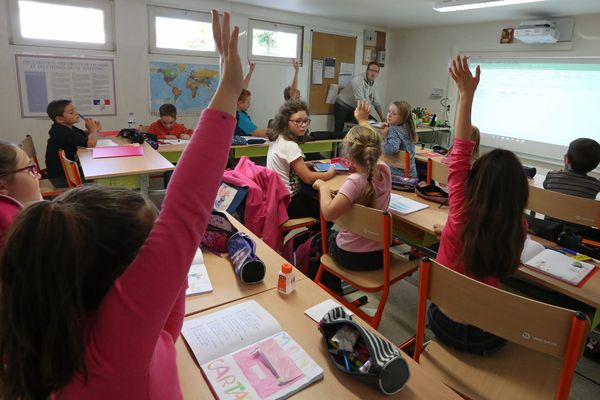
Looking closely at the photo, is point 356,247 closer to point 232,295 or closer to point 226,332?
point 232,295

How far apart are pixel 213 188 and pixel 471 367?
49.4 inches

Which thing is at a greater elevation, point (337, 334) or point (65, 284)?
point (65, 284)

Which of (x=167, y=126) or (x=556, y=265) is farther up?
(x=167, y=126)

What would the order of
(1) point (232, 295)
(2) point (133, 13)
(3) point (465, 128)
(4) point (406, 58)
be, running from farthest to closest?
1. (4) point (406, 58)
2. (2) point (133, 13)
3. (3) point (465, 128)
4. (1) point (232, 295)

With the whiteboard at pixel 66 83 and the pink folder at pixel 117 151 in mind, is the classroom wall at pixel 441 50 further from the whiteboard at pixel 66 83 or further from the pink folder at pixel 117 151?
the pink folder at pixel 117 151

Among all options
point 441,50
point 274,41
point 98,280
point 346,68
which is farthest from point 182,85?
point 98,280


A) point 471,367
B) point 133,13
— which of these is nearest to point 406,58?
point 133,13

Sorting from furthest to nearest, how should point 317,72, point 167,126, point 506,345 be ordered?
point 317,72 → point 167,126 → point 506,345

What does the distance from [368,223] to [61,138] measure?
2.91 metres

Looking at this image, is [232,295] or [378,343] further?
[232,295]

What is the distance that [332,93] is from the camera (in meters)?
7.01

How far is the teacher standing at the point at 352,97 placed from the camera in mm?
6777

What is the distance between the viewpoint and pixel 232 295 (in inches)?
53.3

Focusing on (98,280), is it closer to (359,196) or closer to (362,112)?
(359,196)
